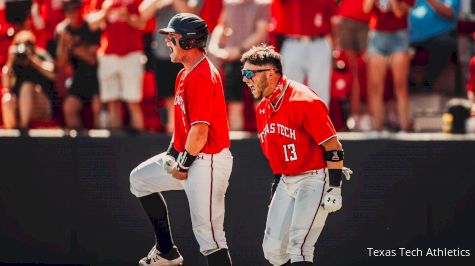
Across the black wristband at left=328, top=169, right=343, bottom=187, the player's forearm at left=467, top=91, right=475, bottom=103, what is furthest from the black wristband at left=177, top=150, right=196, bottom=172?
the player's forearm at left=467, top=91, right=475, bottom=103

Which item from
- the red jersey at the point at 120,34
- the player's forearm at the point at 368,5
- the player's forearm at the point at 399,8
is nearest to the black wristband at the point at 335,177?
the player's forearm at the point at 399,8

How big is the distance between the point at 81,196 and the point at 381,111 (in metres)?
2.82

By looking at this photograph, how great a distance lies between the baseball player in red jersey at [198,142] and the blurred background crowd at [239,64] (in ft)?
6.22

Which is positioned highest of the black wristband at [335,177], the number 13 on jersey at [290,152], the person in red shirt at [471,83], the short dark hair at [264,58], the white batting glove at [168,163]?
the short dark hair at [264,58]

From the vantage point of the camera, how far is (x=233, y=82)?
10141 mm

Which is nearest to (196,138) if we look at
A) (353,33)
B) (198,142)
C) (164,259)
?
(198,142)

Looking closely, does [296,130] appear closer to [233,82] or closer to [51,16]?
[233,82]

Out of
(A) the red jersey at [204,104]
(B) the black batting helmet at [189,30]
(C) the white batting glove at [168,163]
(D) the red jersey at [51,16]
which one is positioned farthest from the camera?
(D) the red jersey at [51,16]

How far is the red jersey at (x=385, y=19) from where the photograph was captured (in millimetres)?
9867

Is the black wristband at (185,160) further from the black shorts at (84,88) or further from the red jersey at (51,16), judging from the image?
the red jersey at (51,16)

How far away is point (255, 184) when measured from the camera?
377 inches

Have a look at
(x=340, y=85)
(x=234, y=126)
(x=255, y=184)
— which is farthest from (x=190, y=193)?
(x=340, y=85)

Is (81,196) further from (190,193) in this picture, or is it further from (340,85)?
(340,85)

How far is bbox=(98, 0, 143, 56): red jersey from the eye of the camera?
1048 cm
